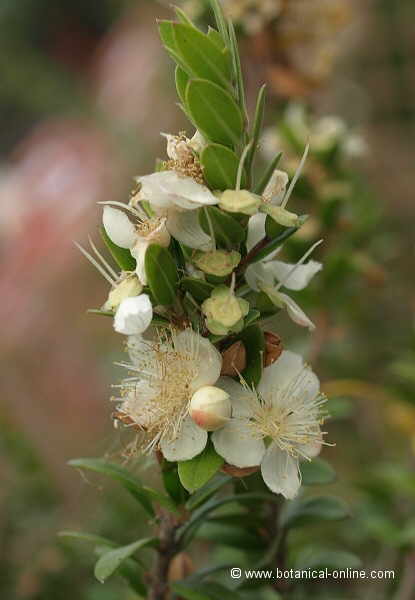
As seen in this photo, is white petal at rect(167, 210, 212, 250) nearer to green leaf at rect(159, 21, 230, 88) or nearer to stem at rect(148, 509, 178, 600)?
green leaf at rect(159, 21, 230, 88)

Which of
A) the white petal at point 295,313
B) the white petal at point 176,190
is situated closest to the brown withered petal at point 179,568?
the white petal at point 295,313

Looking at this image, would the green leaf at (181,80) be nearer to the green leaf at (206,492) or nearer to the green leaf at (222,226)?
the green leaf at (222,226)

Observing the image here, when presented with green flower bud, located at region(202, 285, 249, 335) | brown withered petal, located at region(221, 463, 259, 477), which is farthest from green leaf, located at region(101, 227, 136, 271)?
brown withered petal, located at region(221, 463, 259, 477)

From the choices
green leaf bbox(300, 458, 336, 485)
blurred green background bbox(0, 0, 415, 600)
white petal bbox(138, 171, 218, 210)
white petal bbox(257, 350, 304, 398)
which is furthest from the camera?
blurred green background bbox(0, 0, 415, 600)

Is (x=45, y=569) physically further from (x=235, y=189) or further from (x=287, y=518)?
(x=235, y=189)

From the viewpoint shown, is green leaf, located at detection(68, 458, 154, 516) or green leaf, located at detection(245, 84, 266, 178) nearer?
green leaf, located at detection(245, 84, 266, 178)

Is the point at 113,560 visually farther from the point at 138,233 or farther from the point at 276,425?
the point at 138,233
